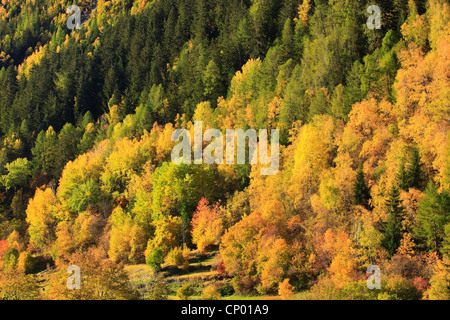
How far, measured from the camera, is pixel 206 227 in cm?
6475

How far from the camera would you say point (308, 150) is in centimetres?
6272

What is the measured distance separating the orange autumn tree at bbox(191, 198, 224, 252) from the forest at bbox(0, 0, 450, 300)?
27cm

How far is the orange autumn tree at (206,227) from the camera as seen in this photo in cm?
6372

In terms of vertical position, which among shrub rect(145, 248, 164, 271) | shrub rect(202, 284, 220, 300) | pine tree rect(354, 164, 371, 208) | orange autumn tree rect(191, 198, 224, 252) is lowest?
shrub rect(202, 284, 220, 300)

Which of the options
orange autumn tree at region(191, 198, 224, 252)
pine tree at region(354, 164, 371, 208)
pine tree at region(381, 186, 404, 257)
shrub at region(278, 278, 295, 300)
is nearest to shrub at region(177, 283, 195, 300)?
shrub at region(278, 278, 295, 300)

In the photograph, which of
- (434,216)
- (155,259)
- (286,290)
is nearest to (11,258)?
(155,259)

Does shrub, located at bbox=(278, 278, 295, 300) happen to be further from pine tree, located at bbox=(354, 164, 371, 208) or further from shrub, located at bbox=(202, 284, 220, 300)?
pine tree, located at bbox=(354, 164, 371, 208)

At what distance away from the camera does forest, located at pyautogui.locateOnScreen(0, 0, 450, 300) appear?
4859cm

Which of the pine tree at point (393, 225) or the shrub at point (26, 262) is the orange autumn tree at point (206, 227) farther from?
the shrub at point (26, 262)

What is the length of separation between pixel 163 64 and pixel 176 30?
12744 millimetres

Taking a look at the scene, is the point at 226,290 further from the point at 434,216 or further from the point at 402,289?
the point at 434,216

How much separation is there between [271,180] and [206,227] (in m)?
12.2

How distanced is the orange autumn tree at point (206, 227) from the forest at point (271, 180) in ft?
0.88
